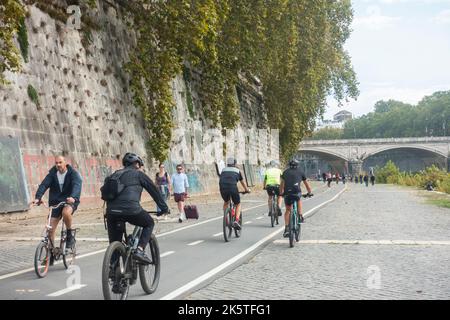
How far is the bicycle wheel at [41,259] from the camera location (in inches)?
348

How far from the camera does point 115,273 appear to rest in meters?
6.68

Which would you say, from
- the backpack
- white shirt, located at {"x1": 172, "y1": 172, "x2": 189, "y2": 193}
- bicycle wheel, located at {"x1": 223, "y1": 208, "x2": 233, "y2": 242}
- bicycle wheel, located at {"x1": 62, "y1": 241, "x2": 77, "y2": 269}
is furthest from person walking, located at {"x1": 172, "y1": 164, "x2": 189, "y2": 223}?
the backpack

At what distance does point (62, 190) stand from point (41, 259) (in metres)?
1.16

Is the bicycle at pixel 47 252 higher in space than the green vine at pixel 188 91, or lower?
lower

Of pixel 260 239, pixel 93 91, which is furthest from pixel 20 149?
pixel 260 239

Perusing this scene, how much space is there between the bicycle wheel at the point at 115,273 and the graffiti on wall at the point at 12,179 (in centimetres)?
1222

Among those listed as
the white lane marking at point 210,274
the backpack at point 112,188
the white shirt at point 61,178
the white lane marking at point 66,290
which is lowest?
the white lane marking at point 210,274

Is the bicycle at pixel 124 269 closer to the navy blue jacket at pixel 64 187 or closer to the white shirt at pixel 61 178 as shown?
the navy blue jacket at pixel 64 187

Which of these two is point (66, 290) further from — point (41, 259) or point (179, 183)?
point (179, 183)

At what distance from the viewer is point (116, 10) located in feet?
96.8

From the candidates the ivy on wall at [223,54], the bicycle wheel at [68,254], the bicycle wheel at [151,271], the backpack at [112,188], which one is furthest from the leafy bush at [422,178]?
the backpack at [112,188]

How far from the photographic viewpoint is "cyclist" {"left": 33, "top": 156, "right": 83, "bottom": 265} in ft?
31.9

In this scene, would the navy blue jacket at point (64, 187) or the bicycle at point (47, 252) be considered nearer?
the bicycle at point (47, 252)

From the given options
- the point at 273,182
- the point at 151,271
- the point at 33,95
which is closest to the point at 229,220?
the point at 273,182
